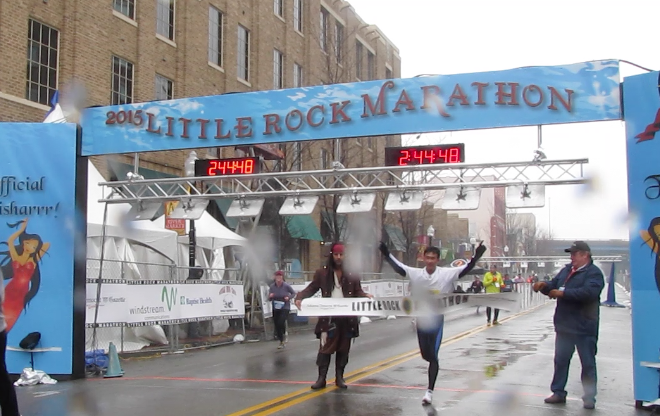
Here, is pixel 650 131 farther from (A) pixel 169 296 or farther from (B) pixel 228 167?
(A) pixel 169 296

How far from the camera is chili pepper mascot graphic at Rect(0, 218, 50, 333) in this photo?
11.2 m

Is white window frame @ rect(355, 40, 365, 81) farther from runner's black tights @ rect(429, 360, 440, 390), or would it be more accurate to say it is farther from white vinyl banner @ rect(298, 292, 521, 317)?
runner's black tights @ rect(429, 360, 440, 390)

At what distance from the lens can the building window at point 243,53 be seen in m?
29.9

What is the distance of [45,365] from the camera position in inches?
439

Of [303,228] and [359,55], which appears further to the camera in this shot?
[359,55]

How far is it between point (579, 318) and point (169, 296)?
9601 millimetres

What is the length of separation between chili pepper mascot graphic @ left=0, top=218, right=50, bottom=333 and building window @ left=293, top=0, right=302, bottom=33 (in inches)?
975

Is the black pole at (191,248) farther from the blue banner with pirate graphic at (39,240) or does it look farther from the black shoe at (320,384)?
the black shoe at (320,384)

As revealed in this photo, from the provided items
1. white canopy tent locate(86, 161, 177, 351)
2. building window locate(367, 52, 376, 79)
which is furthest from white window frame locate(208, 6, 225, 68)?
building window locate(367, 52, 376, 79)

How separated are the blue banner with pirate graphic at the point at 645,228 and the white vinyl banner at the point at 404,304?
1.46 meters

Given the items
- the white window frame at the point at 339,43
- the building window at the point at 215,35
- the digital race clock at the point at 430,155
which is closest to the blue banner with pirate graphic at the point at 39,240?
the digital race clock at the point at 430,155

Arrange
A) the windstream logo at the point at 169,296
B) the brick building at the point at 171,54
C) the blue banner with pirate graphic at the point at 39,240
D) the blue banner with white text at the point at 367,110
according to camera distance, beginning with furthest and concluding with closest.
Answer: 1. the brick building at the point at 171,54
2. the windstream logo at the point at 169,296
3. the blue banner with pirate graphic at the point at 39,240
4. the blue banner with white text at the point at 367,110

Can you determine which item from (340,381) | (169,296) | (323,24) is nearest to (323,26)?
(323,24)

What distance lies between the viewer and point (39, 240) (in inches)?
447
